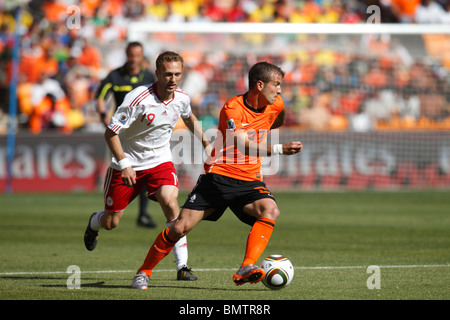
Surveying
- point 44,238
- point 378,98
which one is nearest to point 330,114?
point 378,98

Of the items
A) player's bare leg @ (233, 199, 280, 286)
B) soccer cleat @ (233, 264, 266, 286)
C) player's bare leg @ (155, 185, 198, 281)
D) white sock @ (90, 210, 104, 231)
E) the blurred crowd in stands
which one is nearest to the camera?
soccer cleat @ (233, 264, 266, 286)

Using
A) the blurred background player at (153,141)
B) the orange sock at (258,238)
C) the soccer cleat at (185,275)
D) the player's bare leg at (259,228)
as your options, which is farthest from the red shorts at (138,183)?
the orange sock at (258,238)

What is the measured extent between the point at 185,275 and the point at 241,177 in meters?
1.27

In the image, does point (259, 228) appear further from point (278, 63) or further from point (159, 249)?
point (278, 63)

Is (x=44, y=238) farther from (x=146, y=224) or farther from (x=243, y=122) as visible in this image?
(x=243, y=122)

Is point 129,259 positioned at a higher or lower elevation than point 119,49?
lower

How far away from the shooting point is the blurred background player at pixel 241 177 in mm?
7246

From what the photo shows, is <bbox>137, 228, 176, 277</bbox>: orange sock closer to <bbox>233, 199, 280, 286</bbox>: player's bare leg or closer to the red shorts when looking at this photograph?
<bbox>233, 199, 280, 286</bbox>: player's bare leg

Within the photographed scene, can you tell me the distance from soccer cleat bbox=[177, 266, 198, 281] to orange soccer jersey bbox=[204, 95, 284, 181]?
1.13m

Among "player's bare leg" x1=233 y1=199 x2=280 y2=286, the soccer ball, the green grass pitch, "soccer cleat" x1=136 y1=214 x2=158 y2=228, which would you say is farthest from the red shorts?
"soccer cleat" x1=136 y1=214 x2=158 y2=228

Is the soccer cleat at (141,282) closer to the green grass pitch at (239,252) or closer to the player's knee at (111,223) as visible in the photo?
the green grass pitch at (239,252)

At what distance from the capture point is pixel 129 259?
9.74 metres

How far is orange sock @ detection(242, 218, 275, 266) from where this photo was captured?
7066mm
